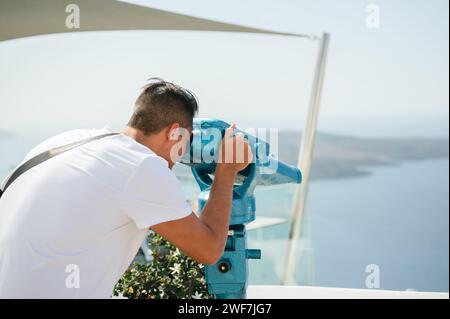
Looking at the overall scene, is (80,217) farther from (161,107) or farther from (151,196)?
(161,107)

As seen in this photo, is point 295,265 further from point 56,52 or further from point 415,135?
point 415,135

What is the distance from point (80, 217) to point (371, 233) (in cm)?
622

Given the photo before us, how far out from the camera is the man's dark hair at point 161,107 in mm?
1436

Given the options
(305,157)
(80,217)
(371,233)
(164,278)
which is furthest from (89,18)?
(371,233)

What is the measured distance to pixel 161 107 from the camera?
1.44 meters

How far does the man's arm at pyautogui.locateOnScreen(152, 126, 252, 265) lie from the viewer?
1284 mm

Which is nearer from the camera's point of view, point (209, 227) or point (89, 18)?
point (209, 227)

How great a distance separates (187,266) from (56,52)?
1508 mm

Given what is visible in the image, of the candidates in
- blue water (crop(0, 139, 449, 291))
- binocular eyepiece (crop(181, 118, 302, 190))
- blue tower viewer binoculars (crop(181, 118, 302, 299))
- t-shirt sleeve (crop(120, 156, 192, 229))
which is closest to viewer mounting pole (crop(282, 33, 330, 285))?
blue water (crop(0, 139, 449, 291))

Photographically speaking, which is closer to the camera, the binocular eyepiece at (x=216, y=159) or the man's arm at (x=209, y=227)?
the man's arm at (x=209, y=227)

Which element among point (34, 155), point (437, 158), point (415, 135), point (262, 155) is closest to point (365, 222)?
point (437, 158)

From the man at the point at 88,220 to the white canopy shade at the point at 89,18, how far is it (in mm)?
1175

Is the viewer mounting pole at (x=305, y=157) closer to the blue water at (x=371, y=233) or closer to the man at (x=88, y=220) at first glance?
the blue water at (x=371, y=233)

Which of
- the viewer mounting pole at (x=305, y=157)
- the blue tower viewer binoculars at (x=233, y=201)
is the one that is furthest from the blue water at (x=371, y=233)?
the blue tower viewer binoculars at (x=233, y=201)
